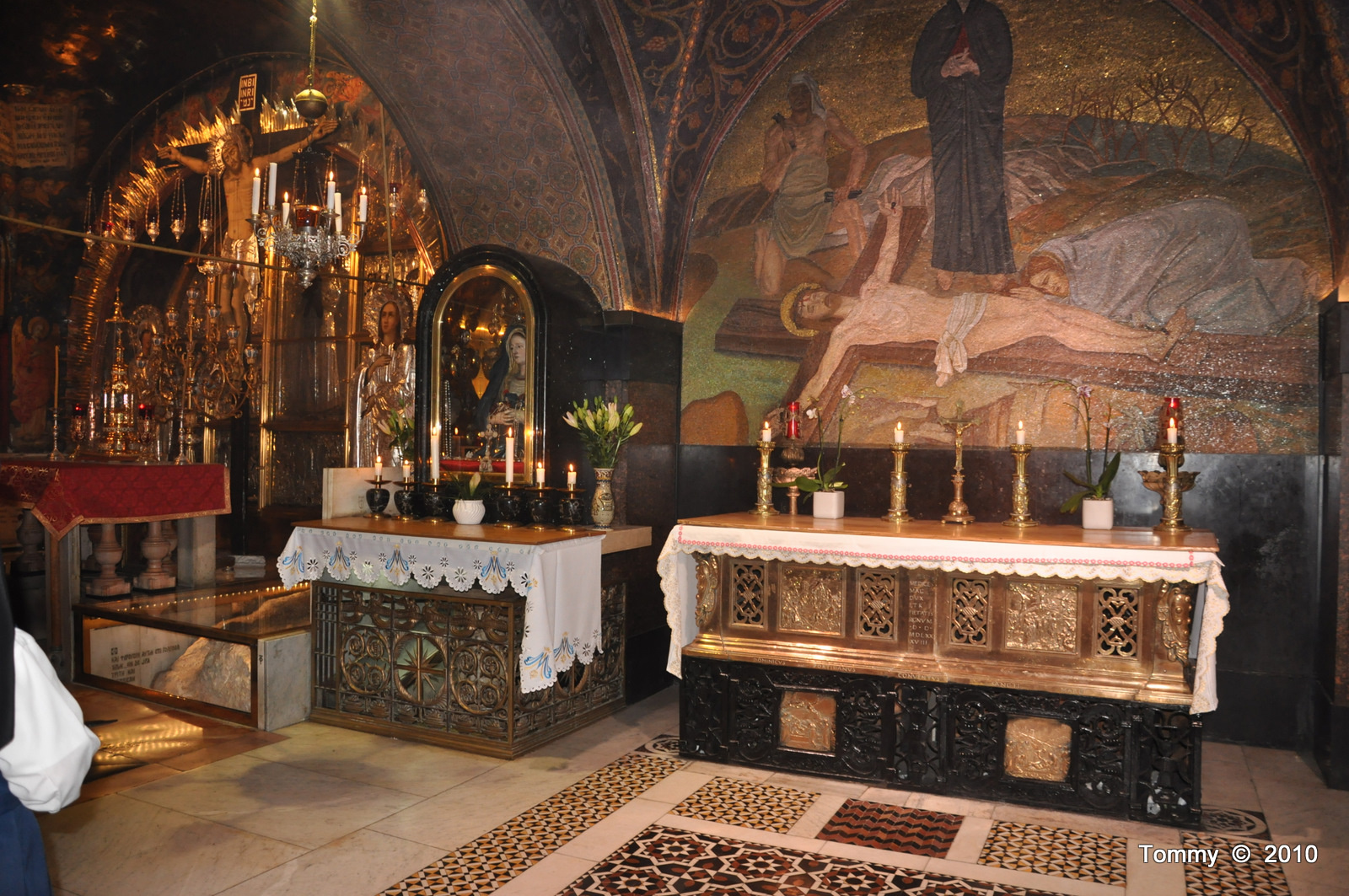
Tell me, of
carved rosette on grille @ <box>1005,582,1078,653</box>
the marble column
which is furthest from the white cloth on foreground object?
the marble column

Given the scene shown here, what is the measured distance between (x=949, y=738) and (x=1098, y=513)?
5.35ft

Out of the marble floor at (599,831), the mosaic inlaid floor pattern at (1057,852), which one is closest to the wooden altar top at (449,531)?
the marble floor at (599,831)

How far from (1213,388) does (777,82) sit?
Answer: 3.72 metres

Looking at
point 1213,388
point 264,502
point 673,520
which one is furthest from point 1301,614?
point 264,502

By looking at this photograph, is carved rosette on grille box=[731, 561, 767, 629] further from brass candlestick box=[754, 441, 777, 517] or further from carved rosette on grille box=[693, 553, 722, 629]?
brass candlestick box=[754, 441, 777, 517]

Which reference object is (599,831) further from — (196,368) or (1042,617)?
(196,368)

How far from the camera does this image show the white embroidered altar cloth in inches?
214

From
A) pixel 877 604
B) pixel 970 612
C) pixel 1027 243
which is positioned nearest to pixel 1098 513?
pixel 970 612

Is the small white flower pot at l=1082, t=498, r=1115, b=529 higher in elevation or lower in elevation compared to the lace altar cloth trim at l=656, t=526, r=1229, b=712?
higher

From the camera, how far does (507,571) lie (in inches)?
220

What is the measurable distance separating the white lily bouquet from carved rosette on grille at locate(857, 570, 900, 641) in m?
1.94

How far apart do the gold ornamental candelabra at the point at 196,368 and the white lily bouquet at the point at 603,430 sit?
5.70m

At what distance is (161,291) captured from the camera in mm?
11820

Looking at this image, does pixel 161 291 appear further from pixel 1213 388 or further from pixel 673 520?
pixel 1213 388
